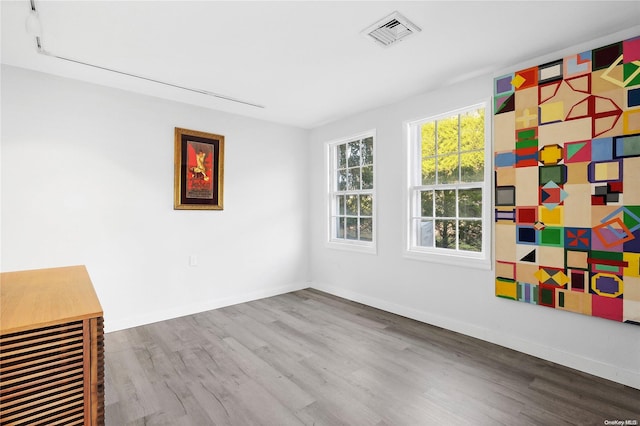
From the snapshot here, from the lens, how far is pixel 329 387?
7.35 feet

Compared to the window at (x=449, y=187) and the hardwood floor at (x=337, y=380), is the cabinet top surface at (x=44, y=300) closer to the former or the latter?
the hardwood floor at (x=337, y=380)

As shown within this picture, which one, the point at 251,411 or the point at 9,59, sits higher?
A: the point at 9,59

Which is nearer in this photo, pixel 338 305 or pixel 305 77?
pixel 305 77

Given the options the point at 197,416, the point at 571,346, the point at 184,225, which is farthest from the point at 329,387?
the point at 184,225

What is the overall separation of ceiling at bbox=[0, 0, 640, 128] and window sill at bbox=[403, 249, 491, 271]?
1.77m

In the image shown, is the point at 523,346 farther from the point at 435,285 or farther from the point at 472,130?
the point at 472,130

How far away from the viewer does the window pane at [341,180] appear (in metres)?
4.63

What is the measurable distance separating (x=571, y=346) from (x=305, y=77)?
3266 mm

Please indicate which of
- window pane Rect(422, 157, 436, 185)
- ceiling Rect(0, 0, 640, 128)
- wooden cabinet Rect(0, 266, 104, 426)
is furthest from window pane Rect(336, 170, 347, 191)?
wooden cabinet Rect(0, 266, 104, 426)

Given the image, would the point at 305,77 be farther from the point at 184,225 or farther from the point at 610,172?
the point at 610,172

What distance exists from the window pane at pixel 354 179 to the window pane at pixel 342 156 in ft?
0.67

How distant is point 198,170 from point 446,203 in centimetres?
292

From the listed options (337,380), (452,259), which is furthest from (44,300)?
(452,259)

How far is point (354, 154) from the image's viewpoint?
446 centimetres
